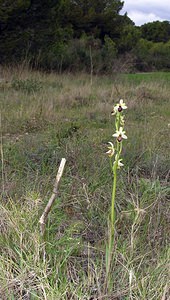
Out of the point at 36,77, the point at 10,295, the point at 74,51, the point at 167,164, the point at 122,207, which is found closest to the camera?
the point at 10,295

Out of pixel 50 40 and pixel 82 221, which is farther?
pixel 50 40

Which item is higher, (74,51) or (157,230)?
(74,51)

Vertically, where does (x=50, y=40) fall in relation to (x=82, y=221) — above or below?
above

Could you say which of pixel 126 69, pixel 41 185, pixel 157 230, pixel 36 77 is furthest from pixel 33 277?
pixel 126 69

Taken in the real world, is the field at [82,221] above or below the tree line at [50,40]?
below

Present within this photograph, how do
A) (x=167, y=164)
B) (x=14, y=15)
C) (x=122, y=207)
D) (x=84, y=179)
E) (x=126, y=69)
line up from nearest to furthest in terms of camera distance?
1. (x=122, y=207)
2. (x=84, y=179)
3. (x=167, y=164)
4. (x=14, y=15)
5. (x=126, y=69)

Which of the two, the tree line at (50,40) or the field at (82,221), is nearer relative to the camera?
the field at (82,221)

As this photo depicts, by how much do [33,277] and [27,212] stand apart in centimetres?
44

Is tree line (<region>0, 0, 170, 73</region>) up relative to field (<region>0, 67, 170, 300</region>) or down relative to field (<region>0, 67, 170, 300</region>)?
up

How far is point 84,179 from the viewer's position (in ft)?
8.64

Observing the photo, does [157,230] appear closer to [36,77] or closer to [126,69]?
[36,77]

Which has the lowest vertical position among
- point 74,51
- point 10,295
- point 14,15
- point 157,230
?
point 10,295

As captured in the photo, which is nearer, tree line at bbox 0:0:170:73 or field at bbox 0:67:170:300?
field at bbox 0:67:170:300

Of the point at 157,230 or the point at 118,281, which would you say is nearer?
the point at 118,281
